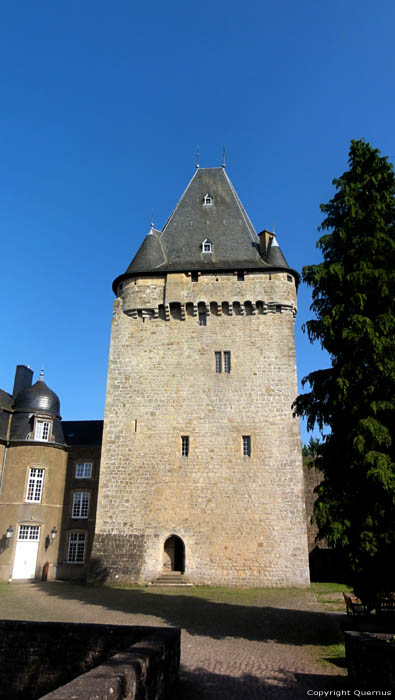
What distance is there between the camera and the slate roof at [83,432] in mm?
24469

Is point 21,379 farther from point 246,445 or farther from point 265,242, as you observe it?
point 265,242

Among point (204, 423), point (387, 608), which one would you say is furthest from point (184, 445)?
point (387, 608)

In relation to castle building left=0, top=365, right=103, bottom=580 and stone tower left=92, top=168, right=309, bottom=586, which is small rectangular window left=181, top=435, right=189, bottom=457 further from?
castle building left=0, top=365, right=103, bottom=580

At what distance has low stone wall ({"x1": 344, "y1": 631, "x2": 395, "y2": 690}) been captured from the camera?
5.36m

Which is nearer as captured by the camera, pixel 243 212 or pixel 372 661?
pixel 372 661

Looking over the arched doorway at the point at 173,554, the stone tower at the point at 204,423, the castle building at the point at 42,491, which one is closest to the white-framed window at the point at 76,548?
the castle building at the point at 42,491

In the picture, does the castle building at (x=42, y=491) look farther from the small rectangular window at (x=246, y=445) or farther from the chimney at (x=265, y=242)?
the chimney at (x=265, y=242)

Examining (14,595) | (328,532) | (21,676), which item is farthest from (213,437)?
(21,676)

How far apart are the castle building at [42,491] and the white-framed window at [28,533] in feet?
0.13

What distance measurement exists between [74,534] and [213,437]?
28.6 ft

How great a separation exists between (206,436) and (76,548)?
8.71m

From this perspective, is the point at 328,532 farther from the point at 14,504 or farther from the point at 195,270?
the point at 14,504

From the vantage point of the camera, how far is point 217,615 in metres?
11.9

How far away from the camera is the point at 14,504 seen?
834 inches
